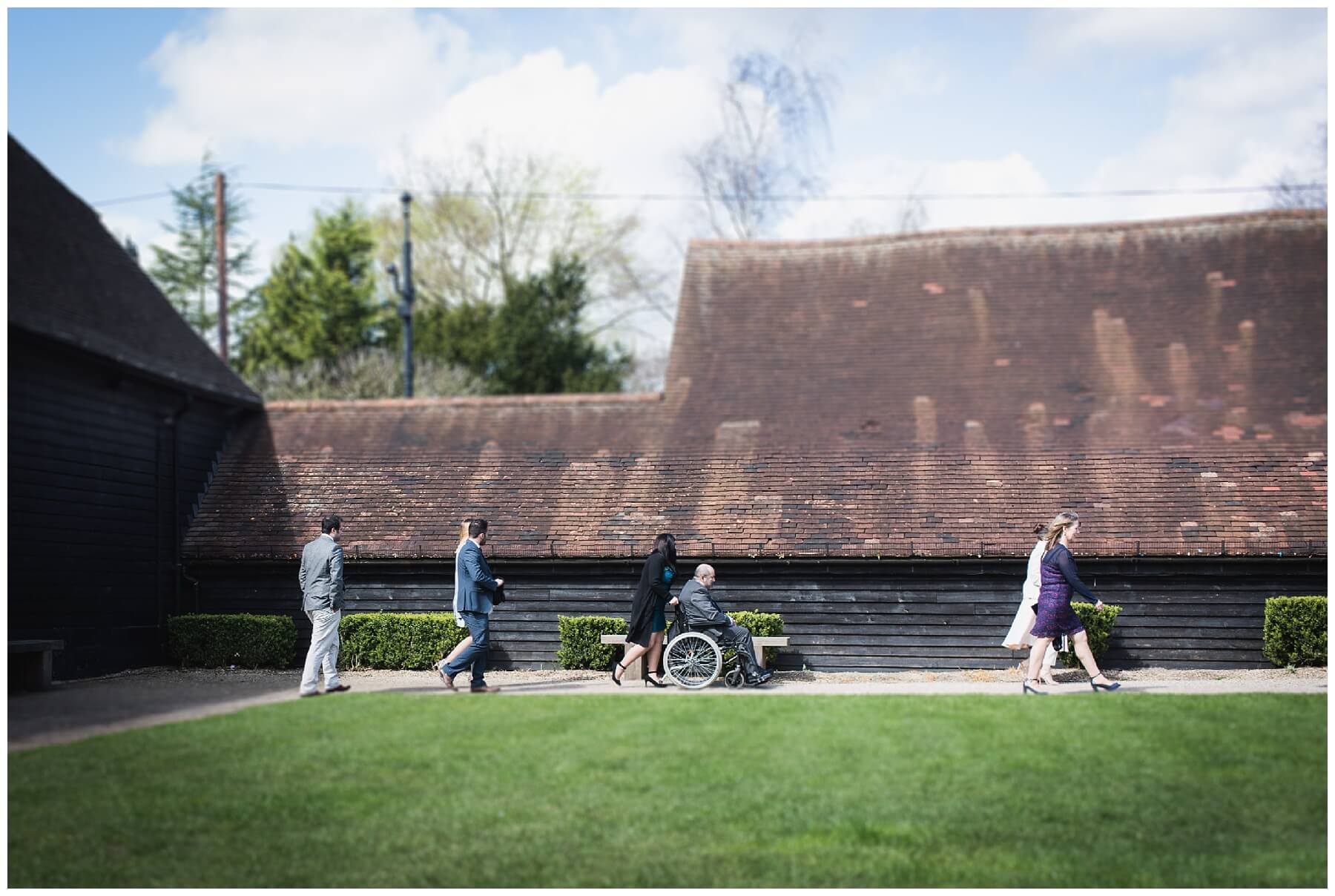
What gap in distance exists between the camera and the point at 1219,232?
826 inches

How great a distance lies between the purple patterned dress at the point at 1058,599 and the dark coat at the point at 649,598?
3.91 meters

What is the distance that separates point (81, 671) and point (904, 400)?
11.8 m

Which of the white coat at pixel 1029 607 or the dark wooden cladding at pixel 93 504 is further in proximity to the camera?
the dark wooden cladding at pixel 93 504

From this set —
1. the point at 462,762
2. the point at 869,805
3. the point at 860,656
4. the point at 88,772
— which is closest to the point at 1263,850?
the point at 869,805

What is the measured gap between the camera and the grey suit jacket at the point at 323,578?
12906 millimetres

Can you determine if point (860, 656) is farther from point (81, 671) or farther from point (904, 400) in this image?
point (81, 671)

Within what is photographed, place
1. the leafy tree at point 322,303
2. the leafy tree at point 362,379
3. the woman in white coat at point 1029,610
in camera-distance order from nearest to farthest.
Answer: the woman in white coat at point 1029,610 → the leafy tree at point 362,379 → the leafy tree at point 322,303

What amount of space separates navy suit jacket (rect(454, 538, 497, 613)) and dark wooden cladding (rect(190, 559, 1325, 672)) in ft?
13.5

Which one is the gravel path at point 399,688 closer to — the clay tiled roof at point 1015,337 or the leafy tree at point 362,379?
the clay tiled roof at point 1015,337

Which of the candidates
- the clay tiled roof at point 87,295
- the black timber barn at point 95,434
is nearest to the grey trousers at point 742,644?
the black timber barn at point 95,434

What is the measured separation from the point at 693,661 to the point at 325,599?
400 centimetres

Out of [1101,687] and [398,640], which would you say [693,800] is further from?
[398,640]

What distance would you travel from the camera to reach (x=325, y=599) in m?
12.9

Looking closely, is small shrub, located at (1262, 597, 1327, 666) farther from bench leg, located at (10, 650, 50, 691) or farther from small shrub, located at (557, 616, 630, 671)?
bench leg, located at (10, 650, 50, 691)
